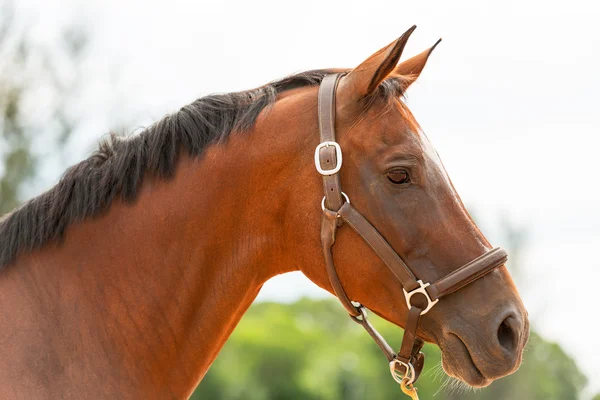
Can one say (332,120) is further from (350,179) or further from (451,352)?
(451,352)

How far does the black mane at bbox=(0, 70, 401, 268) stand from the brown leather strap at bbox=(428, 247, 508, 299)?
44.4 inches

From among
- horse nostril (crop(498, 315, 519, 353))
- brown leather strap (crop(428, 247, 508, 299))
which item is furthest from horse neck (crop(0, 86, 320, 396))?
horse nostril (crop(498, 315, 519, 353))

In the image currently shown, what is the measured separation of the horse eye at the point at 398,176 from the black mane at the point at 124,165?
516mm

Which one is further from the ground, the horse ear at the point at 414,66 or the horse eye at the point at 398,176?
the horse ear at the point at 414,66

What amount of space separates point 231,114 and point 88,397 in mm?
1817

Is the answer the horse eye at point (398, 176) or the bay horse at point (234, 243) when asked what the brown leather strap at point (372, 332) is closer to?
the bay horse at point (234, 243)

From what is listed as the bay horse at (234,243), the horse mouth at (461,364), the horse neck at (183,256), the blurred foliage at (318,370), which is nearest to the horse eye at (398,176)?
the bay horse at (234,243)

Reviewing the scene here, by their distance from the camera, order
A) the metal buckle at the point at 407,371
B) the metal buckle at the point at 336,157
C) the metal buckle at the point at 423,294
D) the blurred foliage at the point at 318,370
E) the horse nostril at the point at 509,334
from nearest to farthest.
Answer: the horse nostril at the point at 509,334, the metal buckle at the point at 423,294, the metal buckle at the point at 336,157, the metal buckle at the point at 407,371, the blurred foliage at the point at 318,370

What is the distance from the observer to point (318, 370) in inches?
1409

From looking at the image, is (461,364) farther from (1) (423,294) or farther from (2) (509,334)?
(1) (423,294)

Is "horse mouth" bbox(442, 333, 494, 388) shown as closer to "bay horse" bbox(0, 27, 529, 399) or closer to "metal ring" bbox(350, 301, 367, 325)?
"bay horse" bbox(0, 27, 529, 399)

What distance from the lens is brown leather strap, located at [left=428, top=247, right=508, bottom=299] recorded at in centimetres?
406

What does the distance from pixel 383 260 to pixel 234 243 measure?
87cm

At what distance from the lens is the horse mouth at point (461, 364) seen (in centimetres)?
405
